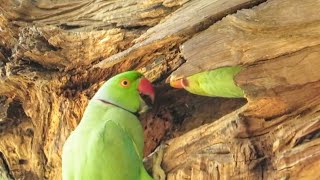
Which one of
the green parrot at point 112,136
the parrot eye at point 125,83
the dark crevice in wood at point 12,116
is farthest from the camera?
the dark crevice in wood at point 12,116

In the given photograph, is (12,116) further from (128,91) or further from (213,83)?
(213,83)

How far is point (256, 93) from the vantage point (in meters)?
1.51

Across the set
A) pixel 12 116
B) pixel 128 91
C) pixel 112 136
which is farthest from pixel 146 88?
pixel 12 116

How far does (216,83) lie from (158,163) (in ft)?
0.88

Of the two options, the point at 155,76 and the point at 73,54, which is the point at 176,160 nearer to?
the point at 155,76

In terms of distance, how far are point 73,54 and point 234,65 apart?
62 centimetres

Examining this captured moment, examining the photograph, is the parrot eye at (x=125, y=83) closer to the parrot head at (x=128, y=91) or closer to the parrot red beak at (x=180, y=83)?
the parrot head at (x=128, y=91)

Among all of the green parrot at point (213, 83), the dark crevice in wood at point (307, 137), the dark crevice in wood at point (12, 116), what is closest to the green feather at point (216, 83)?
the green parrot at point (213, 83)

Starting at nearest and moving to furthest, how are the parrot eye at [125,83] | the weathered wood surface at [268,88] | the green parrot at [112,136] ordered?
the weathered wood surface at [268,88] → the green parrot at [112,136] → the parrot eye at [125,83]

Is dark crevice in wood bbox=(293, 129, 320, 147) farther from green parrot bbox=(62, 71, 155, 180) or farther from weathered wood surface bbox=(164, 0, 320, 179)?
green parrot bbox=(62, 71, 155, 180)

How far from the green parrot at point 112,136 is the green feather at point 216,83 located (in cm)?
16

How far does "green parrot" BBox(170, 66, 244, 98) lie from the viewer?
166 centimetres

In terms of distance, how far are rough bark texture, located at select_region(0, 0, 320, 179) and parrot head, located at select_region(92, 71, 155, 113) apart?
0.19ft

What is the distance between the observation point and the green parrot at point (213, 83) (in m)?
1.66
